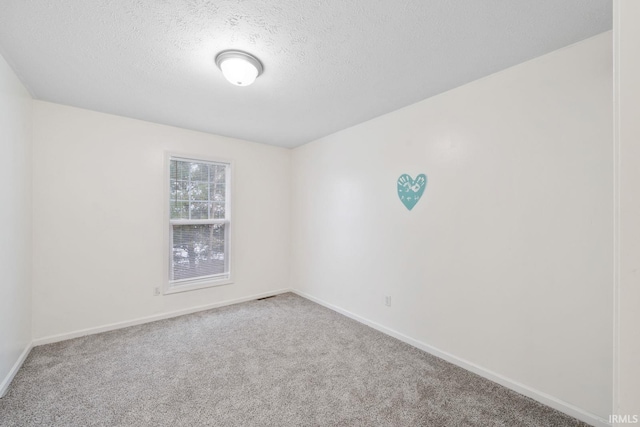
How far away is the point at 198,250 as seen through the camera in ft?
12.2

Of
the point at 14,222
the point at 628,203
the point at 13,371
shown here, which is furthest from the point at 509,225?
the point at 13,371

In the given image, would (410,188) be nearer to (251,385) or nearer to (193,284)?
(251,385)

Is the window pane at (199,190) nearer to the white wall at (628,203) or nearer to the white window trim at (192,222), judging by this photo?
the white window trim at (192,222)

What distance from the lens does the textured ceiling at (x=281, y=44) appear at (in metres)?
1.47

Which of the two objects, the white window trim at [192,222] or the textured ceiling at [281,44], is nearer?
the textured ceiling at [281,44]

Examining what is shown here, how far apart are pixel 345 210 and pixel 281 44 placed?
7.10 ft

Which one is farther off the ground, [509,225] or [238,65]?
[238,65]

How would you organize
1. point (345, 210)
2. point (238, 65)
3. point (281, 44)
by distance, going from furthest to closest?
point (345, 210) → point (238, 65) → point (281, 44)

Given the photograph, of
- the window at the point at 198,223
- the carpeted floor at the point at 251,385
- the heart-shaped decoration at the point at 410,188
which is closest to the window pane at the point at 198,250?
the window at the point at 198,223

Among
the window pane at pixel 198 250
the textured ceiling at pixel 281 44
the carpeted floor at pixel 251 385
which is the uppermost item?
the textured ceiling at pixel 281 44

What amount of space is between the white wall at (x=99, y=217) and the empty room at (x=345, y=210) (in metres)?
0.02

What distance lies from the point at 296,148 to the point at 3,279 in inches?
141

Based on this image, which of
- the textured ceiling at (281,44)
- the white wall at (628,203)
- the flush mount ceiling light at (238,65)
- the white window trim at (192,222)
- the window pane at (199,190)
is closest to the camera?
the white wall at (628,203)

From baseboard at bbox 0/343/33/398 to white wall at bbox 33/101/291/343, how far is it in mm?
238
